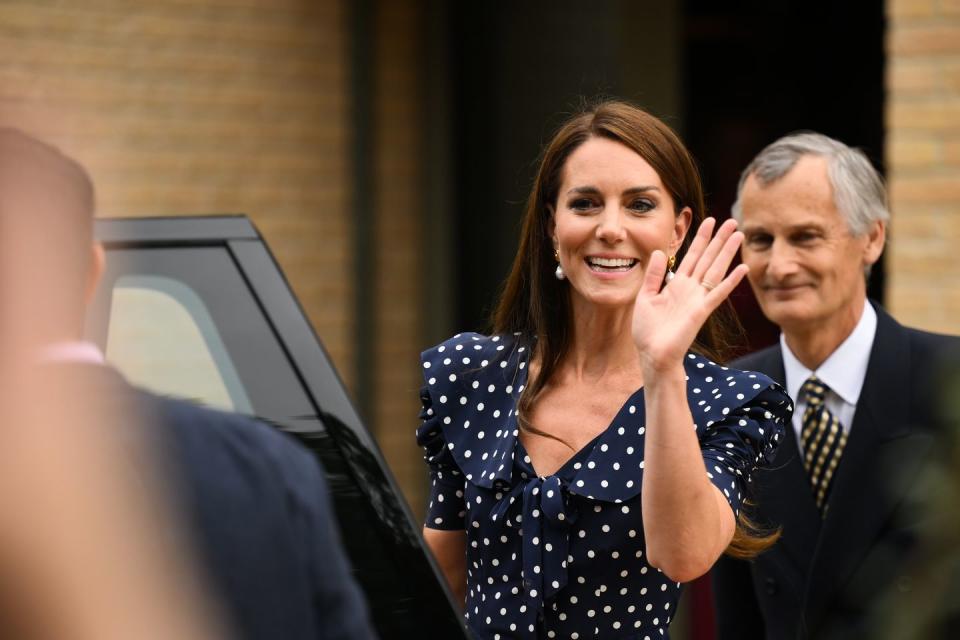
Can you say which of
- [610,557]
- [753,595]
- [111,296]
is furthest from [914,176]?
[111,296]

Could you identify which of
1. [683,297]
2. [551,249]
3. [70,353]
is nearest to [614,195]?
[551,249]

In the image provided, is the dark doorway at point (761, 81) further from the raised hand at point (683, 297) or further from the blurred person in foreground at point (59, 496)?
the blurred person in foreground at point (59, 496)

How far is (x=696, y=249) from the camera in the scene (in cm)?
232

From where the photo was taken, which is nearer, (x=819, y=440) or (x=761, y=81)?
(x=819, y=440)

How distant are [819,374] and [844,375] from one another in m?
0.05

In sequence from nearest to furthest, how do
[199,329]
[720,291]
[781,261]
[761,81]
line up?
[199,329] → [720,291] → [781,261] → [761,81]

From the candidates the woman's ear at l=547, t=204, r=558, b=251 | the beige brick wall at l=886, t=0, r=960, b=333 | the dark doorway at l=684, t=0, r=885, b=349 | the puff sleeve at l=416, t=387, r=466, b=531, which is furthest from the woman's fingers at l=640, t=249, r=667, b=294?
the dark doorway at l=684, t=0, r=885, b=349

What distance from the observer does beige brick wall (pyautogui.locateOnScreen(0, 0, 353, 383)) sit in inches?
221

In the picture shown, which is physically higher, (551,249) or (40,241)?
(40,241)

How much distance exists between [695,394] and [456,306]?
4.07 m

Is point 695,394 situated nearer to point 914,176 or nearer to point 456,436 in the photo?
point 456,436

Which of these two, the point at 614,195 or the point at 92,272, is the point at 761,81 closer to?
the point at 614,195

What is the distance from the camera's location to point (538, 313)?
2760 mm

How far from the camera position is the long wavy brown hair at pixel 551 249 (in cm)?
258
